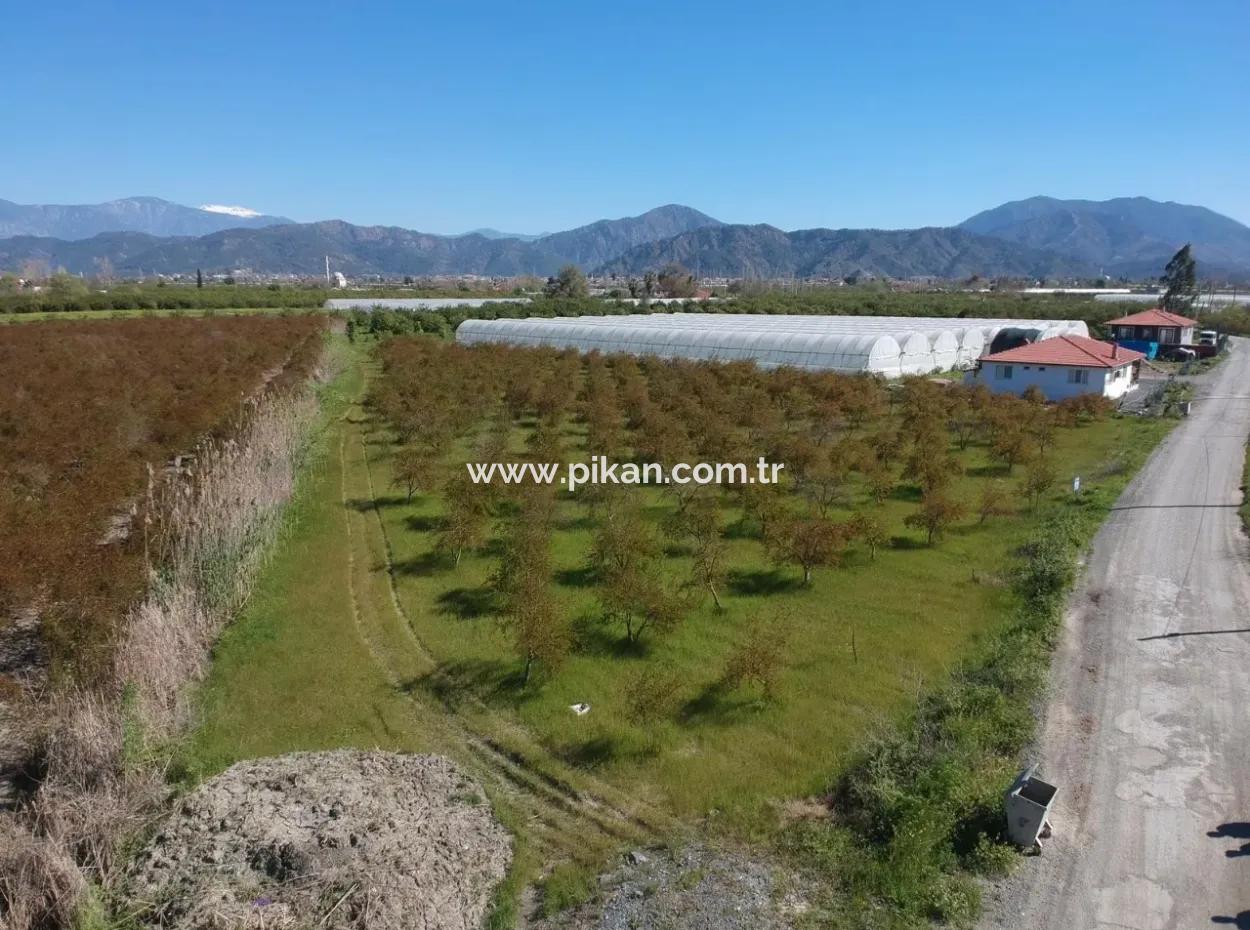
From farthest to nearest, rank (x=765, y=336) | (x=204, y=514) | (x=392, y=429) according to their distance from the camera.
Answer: (x=765, y=336) < (x=392, y=429) < (x=204, y=514)

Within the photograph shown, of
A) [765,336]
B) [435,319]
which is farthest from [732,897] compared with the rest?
[435,319]

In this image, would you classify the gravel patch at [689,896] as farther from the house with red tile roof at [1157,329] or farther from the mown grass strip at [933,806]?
the house with red tile roof at [1157,329]

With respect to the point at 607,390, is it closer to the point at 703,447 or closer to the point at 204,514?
the point at 703,447

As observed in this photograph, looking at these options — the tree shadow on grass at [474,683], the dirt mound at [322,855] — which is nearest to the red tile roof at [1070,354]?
the tree shadow on grass at [474,683]

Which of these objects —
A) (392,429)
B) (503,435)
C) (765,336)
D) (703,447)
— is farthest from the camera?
(765,336)

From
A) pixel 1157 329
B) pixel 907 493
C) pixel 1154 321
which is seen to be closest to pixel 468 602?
pixel 907 493

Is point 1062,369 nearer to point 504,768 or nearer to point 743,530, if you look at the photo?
point 743,530
